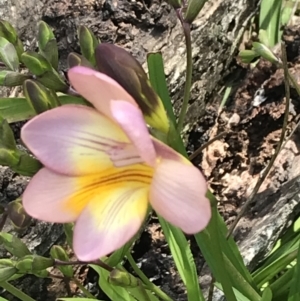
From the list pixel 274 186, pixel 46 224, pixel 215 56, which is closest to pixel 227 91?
pixel 215 56

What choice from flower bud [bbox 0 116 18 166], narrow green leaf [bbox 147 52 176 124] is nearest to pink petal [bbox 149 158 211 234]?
flower bud [bbox 0 116 18 166]

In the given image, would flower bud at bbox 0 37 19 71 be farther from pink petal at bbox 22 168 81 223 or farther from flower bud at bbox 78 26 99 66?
pink petal at bbox 22 168 81 223

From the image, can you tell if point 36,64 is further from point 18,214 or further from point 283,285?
point 283,285

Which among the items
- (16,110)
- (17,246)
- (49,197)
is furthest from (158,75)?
(49,197)

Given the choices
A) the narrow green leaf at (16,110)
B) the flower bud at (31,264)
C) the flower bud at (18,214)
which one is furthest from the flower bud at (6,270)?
the narrow green leaf at (16,110)

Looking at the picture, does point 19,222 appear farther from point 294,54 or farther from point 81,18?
point 294,54

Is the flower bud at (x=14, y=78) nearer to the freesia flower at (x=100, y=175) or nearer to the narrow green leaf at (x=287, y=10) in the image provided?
the freesia flower at (x=100, y=175)
